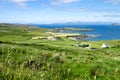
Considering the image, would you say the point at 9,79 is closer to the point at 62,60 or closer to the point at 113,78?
the point at 113,78

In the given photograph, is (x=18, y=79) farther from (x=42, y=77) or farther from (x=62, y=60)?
(x=62, y=60)

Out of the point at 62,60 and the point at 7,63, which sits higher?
the point at 7,63

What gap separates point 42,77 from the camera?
845 centimetres

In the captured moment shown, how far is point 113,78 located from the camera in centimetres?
1216

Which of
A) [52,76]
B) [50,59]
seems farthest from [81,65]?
[52,76]

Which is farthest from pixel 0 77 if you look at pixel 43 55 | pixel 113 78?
pixel 43 55

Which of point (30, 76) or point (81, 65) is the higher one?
point (30, 76)

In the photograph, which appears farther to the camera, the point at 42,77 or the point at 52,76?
the point at 52,76

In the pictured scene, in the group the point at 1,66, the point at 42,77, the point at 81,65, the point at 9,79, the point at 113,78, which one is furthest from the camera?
the point at 81,65

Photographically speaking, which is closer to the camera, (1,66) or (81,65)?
(1,66)

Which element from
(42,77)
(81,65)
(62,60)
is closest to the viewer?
→ (42,77)

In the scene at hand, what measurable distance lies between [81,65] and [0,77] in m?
11.4

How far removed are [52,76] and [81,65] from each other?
967 centimetres

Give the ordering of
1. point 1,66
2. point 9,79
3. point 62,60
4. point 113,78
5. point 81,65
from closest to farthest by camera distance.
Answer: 1. point 9,79
2. point 1,66
3. point 113,78
4. point 81,65
5. point 62,60
